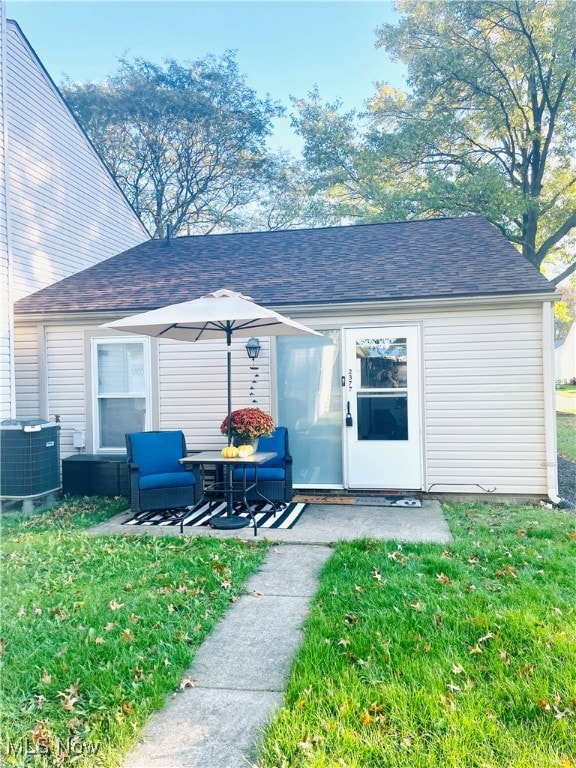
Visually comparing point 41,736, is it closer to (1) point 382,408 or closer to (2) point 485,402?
(1) point 382,408

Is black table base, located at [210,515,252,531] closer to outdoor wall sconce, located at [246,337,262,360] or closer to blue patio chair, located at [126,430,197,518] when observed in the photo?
blue patio chair, located at [126,430,197,518]

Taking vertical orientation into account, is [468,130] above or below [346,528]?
above

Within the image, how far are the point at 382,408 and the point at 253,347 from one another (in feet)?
6.42

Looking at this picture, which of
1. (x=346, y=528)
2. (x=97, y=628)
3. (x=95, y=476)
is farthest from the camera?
(x=95, y=476)

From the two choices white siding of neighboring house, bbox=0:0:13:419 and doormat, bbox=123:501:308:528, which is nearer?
doormat, bbox=123:501:308:528

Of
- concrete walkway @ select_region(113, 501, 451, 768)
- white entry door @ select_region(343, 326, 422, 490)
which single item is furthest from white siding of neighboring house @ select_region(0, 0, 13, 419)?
white entry door @ select_region(343, 326, 422, 490)

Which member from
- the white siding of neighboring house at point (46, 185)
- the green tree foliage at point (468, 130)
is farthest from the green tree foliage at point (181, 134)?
the white siding of neighboring house at point (46, 185)

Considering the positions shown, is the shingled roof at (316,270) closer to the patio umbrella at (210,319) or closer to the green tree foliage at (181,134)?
the patio umbrella at (210,319)

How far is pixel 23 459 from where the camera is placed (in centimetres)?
660

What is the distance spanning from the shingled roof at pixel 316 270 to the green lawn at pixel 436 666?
3783 mm

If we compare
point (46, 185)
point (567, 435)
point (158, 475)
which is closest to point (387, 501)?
point (158, 475)

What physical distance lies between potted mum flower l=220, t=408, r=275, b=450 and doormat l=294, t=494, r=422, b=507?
1.60 metres

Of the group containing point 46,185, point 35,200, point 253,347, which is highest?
point 46,185

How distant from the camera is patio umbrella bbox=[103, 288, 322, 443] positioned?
16.5ft
